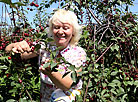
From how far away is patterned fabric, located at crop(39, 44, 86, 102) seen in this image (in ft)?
5.05

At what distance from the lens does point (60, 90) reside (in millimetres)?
1543

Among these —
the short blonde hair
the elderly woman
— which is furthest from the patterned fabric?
the short blonde hair

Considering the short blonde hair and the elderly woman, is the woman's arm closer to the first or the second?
the elderly woman

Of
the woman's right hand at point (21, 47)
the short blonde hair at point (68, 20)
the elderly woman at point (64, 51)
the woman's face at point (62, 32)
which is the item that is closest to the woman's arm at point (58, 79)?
the elderly woman at point (64, 51)

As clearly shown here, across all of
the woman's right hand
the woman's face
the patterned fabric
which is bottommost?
the patterned fabric

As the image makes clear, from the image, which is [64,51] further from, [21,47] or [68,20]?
[21,47]

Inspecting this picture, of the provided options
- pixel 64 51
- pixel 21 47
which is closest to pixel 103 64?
pixel 64 51

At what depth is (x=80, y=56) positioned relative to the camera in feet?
5.31

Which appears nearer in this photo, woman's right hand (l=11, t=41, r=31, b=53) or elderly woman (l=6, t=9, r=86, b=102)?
woman's right hand (l=11, t=41, r=31, b=53)

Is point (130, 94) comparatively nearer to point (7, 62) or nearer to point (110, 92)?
point (110, 92)

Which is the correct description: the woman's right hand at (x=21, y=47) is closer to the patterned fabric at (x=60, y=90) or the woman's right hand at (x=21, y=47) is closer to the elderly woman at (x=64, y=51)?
the elderly woman at (x=64, y=51)

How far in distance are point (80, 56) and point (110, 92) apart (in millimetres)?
589

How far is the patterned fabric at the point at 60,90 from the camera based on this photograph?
5.05 feet

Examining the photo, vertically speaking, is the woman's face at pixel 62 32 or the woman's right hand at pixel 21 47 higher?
the woman's face at pixel 62 32
